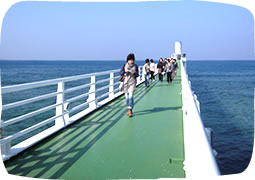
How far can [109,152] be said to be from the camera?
11.8ft

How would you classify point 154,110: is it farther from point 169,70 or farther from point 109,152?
point 169,70

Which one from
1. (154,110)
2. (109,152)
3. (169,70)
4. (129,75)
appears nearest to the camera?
(109,152)

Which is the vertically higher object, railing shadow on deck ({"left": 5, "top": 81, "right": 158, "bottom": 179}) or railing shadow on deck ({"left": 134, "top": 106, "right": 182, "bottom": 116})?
railing shadow on deck ({"left": 134, "top": 106, "right": 182, "bottom": 116})

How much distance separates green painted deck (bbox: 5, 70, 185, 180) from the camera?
2923 millimetres

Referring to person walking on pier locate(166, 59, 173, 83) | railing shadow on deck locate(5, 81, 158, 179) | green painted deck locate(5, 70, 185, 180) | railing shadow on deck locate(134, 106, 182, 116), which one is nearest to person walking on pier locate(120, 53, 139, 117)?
railing shadow on deck locate(134, 106, 182, 116)

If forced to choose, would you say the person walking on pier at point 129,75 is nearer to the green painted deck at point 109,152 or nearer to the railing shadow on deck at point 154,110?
the railing shadow on deck at point 154,110

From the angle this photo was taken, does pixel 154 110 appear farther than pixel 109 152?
Yes

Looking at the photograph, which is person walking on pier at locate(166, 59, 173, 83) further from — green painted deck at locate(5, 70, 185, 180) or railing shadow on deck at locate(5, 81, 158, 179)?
railing shadow on deck at locate(5, 81, 158, 179)

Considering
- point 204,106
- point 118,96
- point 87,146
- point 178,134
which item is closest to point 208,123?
point 204,106

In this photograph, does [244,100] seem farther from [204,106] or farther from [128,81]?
[128,81]

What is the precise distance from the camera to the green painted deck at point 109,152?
292 centimetres

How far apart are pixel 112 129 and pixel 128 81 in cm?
159

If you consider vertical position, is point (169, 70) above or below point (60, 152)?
above

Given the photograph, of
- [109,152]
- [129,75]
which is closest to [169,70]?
[129,75]
